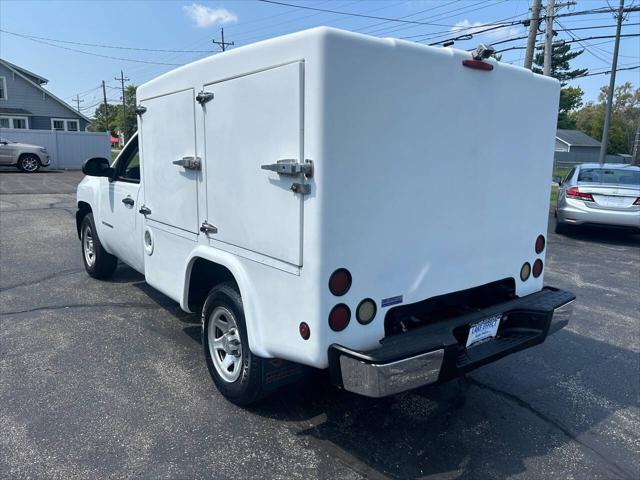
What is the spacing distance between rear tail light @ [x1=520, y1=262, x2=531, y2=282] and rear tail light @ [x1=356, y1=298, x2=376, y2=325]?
1472mm

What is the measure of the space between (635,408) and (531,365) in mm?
810

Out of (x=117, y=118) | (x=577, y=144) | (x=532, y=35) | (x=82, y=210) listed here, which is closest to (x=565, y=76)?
(x=577, y=144)

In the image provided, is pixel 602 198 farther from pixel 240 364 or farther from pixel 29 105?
pixel 29 105

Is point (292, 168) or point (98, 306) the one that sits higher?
point (292, 168)

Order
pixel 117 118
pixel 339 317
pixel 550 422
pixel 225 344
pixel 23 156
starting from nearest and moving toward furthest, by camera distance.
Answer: pixel 339 317, pixel 550 422, pixel 225 344, pixel 23 156, pixel 117 118

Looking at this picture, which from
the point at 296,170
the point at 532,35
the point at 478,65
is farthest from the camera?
the point at 532,35

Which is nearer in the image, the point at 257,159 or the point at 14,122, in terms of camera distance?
the point at 257,159

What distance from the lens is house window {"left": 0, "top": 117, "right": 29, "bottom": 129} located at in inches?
1186

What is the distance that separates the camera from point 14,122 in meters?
30.6

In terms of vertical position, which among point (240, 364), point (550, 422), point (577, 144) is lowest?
point (550, 422)

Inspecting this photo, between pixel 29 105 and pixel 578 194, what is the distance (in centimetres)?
3241

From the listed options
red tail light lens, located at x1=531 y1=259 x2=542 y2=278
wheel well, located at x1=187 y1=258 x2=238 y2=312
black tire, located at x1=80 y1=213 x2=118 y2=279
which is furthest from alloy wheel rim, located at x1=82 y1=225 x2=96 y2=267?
red tail light lens, located at x1=531 y1=259 x2=542 y2=278

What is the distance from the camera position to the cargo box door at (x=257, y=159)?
2.60m

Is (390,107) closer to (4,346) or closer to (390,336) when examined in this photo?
(390,336)
